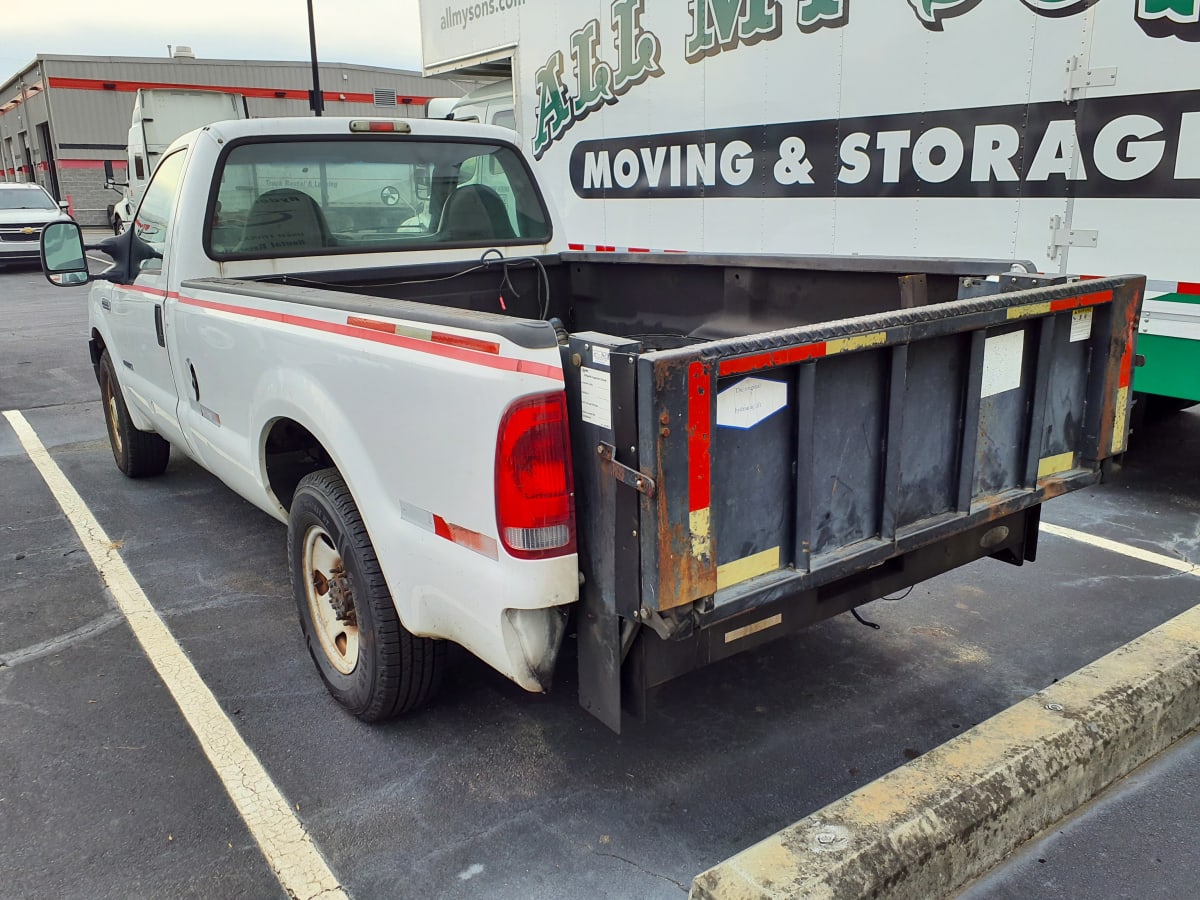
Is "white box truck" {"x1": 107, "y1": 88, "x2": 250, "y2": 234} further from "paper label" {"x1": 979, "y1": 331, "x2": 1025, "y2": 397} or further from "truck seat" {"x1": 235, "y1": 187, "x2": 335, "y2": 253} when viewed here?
"paper label" {"x1": 979, "y1": 331, "x2": 1025, "y2": 397}

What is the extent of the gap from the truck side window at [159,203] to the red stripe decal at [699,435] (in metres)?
3.23

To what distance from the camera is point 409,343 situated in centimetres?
260

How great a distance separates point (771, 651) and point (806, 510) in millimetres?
1492

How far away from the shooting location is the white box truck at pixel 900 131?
472 centimetres

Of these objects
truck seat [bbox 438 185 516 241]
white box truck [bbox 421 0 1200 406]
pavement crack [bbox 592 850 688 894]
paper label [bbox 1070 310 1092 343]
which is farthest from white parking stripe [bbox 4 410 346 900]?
white box truck [bbox 421 0 1200 406]

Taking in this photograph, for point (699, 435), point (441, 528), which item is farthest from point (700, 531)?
point (441, 528)

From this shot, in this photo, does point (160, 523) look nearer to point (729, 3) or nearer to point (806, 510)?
point (806, 510)

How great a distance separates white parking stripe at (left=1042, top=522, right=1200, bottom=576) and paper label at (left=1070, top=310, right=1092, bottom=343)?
2.04 meters

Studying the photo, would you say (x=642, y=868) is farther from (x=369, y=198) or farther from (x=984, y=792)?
(x=369, y=198)

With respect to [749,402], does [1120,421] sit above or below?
below

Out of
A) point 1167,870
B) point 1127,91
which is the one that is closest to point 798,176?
point 1127,91

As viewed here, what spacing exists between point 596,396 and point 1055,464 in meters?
1.70

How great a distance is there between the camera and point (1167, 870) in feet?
8.33

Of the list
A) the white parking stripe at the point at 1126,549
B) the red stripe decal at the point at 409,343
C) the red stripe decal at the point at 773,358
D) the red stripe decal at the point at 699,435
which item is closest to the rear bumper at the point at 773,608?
the red stripe decal at the point at 699,435
